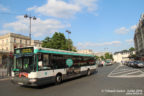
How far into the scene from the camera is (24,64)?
29.5ft

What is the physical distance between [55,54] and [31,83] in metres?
2.99

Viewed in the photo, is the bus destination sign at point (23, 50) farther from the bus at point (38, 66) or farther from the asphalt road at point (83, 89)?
the asphalt road at point (83, 89)

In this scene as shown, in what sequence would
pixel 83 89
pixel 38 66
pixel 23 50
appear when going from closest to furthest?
pixel 83 89 < pixel 38 66 < pixel 23 50

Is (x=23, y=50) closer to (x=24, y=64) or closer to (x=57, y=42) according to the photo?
(x=24, y=64)

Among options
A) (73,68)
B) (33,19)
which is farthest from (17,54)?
(33,19)

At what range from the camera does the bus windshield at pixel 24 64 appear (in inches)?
338

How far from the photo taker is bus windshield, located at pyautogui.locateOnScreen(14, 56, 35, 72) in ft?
28.2

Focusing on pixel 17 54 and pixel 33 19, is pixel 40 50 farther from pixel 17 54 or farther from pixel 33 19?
pixel 33 19

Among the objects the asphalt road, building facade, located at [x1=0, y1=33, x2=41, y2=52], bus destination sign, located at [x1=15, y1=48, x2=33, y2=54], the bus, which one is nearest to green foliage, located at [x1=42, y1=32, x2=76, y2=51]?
building facade, located at [x1=0, y1=33, x2=41, y2=52]

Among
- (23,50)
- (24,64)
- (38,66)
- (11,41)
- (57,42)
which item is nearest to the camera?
(38,66)

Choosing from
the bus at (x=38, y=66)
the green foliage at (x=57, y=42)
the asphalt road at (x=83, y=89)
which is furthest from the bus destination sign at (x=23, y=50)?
the green foliage at (x=57, y=42)

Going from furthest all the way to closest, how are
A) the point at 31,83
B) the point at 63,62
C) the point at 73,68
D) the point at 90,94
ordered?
the point at 73,68 < the point at 63,62 < the point at 31,83 < the point at 90,94

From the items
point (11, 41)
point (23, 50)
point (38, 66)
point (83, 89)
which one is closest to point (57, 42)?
point (11, 41)

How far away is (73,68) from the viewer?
13.0m
